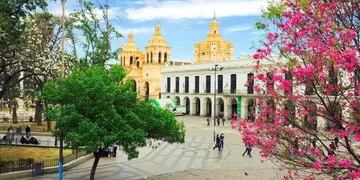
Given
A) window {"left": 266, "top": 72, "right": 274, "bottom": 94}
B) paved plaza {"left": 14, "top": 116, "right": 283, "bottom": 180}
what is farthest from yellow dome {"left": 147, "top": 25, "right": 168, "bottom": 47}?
window {"left": 266, "top": 72, "right": 274, "bottom": 94}

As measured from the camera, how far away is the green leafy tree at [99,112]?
15117 millimetres

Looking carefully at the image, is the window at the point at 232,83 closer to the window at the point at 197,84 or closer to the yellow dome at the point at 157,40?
the window at the point at 197,84

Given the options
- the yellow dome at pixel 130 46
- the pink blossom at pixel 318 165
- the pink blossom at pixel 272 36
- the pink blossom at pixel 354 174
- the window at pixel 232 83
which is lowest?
the pink blossom at pixel 354 174

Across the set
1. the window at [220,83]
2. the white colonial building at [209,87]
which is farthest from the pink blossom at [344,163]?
the window at [220,83]

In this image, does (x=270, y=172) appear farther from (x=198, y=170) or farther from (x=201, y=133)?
(x=201, y=133)

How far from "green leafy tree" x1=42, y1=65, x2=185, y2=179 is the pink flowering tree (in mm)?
7290

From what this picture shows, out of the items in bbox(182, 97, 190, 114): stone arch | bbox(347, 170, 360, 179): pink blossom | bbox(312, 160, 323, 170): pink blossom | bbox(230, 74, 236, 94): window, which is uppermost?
bbox(230, 74, 236, 94): window

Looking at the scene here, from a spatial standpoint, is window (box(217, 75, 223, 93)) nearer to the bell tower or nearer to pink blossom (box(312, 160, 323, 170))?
the bell tower

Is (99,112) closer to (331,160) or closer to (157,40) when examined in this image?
(331,160)

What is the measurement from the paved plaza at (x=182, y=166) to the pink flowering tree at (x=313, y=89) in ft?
26.2

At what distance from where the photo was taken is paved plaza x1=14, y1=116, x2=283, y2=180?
19.6 meters

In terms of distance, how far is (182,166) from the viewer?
2219 centimetres

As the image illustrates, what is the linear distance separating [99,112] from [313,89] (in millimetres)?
9067

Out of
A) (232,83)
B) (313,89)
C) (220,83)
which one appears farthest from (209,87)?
(313,89)
